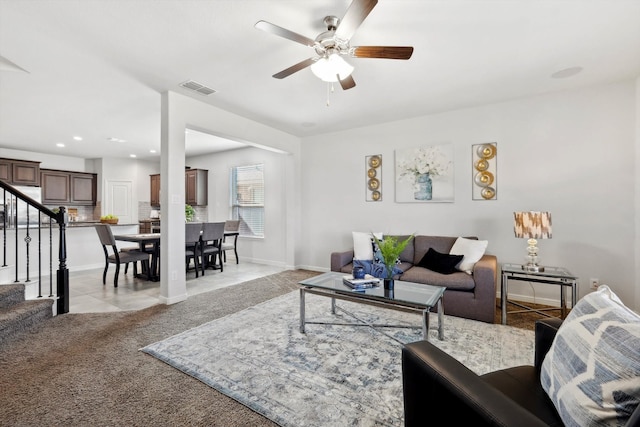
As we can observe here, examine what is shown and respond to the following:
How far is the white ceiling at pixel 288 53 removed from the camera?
2154 millimetres

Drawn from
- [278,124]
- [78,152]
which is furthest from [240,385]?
[78,152]

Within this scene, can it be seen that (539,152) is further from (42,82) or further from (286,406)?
(42,82)

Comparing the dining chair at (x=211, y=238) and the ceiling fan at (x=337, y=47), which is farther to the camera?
the dining chair at (x=211, y=238)

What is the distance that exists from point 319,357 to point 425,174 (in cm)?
320

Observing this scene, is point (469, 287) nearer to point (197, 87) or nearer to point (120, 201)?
point (197, 87)

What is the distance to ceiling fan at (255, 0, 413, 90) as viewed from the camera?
1.87 metres

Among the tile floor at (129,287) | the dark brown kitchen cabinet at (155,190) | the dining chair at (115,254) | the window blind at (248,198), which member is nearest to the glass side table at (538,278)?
the tile floor at (129,287)

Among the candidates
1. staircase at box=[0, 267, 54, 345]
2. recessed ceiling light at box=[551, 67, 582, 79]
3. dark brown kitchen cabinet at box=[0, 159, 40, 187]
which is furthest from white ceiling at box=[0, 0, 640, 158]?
dark brown kitchen cabinet at box=[0, 159, 40, 187]

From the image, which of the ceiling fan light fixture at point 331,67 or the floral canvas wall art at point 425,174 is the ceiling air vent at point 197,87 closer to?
the ceiling fan light fixture at point 331,67

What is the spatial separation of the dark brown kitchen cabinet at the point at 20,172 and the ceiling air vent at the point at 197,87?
566cm

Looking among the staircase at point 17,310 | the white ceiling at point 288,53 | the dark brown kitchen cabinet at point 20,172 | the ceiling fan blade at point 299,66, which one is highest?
the white ceiling at point 288,53

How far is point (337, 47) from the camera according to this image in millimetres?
2244

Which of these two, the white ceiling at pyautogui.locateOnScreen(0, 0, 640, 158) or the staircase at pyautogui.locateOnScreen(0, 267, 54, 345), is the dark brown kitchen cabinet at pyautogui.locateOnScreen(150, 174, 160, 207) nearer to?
the white ceiling at pyautogui.locateOnScreen(0, 0, 640, 158)

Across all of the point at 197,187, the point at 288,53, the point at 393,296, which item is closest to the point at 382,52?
the point at 288,53
